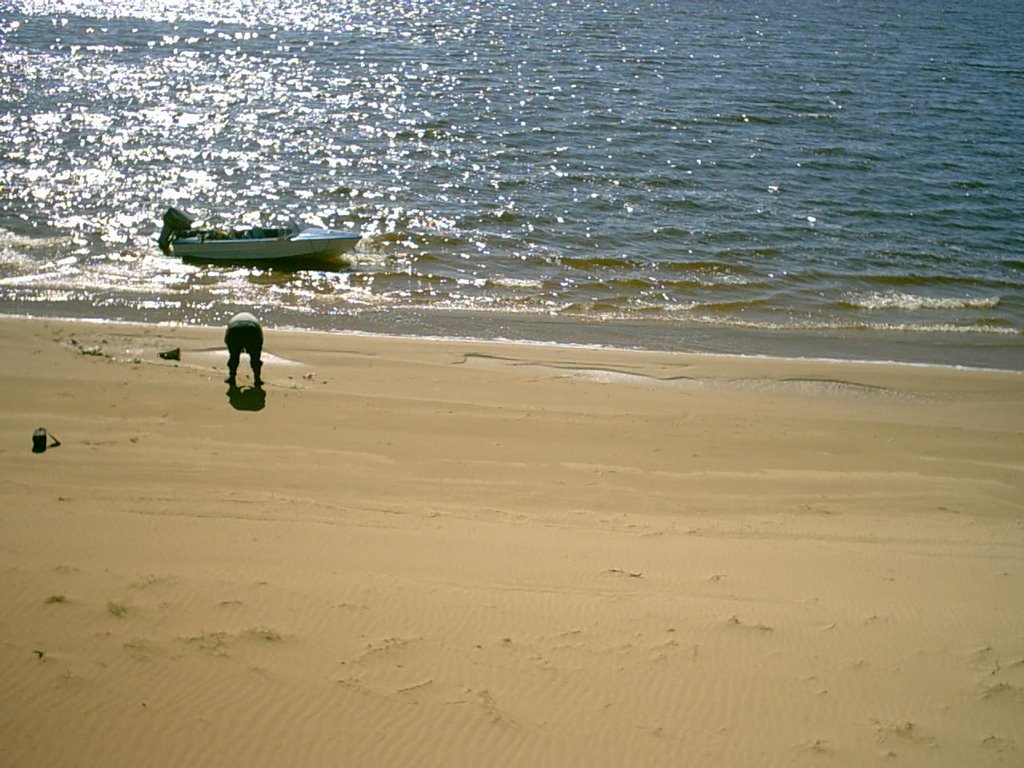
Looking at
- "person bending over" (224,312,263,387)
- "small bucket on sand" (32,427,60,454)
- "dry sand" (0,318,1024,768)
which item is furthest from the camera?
"person bending over" (224,312,263,387)

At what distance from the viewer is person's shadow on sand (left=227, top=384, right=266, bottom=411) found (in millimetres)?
14406

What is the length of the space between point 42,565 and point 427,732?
158 inches

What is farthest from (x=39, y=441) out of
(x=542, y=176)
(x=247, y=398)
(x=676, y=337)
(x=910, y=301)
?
(x=542, y=176)

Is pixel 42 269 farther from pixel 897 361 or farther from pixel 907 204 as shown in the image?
pixel 907 204

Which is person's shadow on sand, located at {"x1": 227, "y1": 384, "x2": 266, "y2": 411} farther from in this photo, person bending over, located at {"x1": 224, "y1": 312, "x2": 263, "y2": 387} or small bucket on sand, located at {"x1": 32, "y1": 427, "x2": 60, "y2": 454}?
small bucket on sand, located at {"x1": 32, "y1": 427, "x2": 60, "y2": 454}

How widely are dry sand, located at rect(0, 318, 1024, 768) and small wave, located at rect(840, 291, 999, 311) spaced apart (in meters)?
6.38

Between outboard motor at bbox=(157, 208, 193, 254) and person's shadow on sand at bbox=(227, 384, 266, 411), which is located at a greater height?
outboard motor at bbox=(157, 208, 193, 254)

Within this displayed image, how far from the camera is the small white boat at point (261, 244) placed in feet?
74.9

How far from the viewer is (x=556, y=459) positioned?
13469 mm

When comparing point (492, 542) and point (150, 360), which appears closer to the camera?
point (492, 542)

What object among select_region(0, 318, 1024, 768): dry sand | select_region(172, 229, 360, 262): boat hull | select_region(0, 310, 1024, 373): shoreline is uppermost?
select_region(172, 229, 360, 262): boat hull

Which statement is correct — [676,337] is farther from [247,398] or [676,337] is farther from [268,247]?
[268,247]

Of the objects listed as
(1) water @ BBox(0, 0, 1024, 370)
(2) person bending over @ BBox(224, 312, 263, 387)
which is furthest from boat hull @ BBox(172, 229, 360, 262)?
(2) person bending over @ BBox(224, 312, 263, 387)

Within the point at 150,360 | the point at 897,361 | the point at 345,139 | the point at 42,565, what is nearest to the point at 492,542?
the point at 42,565
